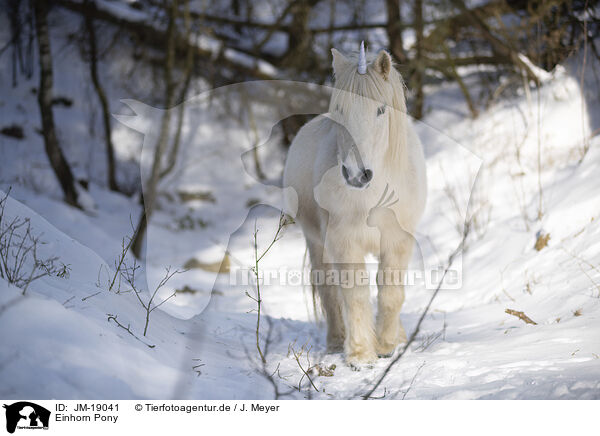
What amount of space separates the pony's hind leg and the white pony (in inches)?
0.6

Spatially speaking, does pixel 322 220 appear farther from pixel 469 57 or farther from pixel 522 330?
pixel 469 57

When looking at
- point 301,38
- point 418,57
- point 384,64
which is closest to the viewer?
point 384,64

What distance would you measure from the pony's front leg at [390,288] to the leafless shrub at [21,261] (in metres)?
2.01

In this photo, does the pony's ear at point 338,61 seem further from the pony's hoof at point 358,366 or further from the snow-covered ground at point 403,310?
the pony's hoof at point 358,366

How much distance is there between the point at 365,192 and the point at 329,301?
1122 mm

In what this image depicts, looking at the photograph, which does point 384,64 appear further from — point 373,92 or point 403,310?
A: point 403,310

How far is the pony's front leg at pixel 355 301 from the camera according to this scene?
10.7ft

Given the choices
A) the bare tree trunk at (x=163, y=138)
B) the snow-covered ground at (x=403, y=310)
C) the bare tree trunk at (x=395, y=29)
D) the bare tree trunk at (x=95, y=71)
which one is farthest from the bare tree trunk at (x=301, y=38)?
the bare tree trunk at (x=95, y=71)

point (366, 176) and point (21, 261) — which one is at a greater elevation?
point (366, 176)

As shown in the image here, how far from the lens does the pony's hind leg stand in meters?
3.77

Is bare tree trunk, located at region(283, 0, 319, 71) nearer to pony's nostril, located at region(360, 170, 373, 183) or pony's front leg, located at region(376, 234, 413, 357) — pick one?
pony's front leg, located at region(376, 234, 413, 357)

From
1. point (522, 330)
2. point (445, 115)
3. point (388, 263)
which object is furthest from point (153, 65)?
point (522, 330)
